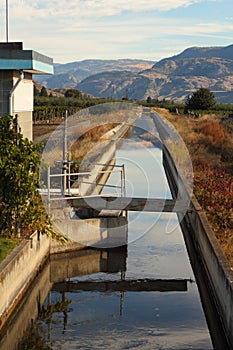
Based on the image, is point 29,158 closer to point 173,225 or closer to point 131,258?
point 131,258

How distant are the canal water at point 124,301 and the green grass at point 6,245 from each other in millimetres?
1053

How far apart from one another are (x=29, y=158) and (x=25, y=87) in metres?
2.17

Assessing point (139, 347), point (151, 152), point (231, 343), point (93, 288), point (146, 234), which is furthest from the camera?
point (151, 152)

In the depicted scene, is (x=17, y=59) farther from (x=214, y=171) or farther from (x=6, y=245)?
(x=214, y=171)

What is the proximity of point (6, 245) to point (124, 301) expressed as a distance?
8.37ft

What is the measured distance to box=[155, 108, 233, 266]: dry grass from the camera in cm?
1402

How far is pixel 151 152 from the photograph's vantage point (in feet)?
122

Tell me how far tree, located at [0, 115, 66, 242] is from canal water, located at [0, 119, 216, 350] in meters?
1.44

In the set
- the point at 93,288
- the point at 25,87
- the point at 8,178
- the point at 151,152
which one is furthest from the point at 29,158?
the point at 151,152

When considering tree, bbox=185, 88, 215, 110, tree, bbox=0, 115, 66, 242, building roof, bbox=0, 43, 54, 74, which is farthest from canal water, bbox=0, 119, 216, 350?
tree, bbox=185, 88, 215, 110

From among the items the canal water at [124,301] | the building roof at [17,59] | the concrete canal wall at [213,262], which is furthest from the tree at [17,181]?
the concrete canal wall at [213,262]

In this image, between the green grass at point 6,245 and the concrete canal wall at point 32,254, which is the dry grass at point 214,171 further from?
the green grass at point 6,245

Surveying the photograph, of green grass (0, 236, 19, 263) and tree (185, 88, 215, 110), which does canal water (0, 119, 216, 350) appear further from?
tree (185, 88, 215, 110)

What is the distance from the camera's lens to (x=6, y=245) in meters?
10.8
